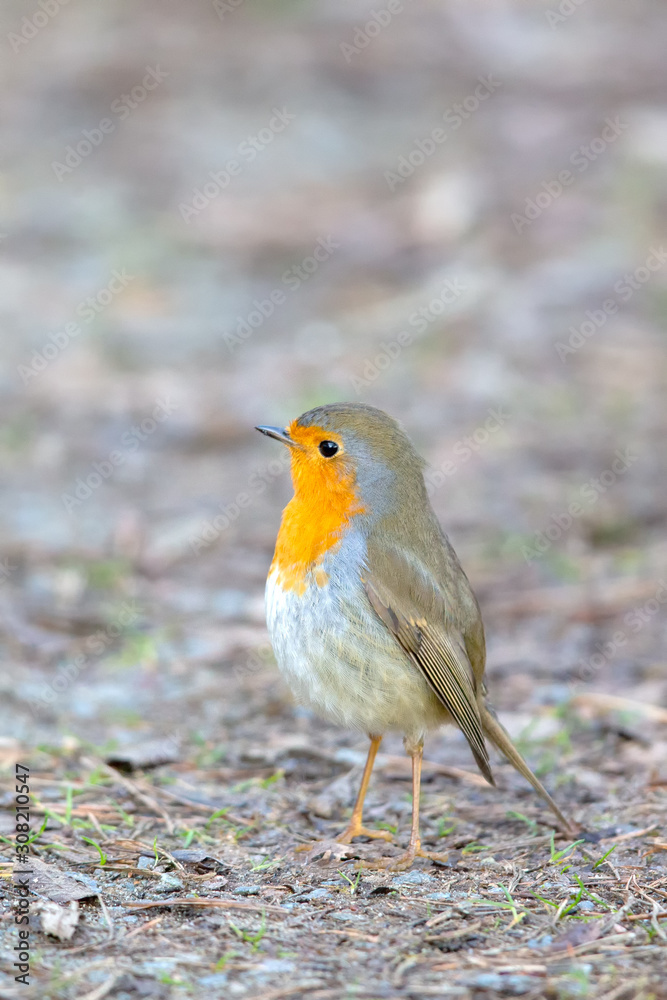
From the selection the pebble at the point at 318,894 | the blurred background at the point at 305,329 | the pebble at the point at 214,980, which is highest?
the blurred background at the point at 305,329

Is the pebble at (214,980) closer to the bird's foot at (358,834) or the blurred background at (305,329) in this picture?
the bird's foot at (358,834)

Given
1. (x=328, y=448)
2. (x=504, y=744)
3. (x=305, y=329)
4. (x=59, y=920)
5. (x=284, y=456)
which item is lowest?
(x=59, y=920)

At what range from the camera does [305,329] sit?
9.34m

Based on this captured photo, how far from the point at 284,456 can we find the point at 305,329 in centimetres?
186

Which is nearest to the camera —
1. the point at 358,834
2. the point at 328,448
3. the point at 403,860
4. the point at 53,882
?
the point at 53,882

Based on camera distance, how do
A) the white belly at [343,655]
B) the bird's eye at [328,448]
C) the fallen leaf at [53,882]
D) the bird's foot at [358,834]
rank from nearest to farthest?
the fallen leaf at [53,882], the white belly at [343,655], the bird's foot at [358,834], the bird's eye at [328,448]

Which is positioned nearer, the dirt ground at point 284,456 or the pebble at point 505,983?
the pebble at point 505,983

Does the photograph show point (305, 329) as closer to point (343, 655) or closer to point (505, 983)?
point (343, 655)

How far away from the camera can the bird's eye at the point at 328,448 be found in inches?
165

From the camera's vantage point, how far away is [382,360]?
8688 millimetres

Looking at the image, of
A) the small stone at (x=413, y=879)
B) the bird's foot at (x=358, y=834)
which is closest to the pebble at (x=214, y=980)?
the small stone at (x=413, y=879)

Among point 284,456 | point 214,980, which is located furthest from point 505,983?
point 284,456

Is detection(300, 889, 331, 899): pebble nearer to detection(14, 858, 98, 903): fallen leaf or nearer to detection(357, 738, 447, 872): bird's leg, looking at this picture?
detection(357, 738, 447, 872): bird's leg

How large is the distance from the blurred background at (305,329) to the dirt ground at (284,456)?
0.03 meters
